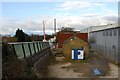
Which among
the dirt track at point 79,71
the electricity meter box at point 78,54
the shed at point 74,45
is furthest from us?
the shed at point 74,45

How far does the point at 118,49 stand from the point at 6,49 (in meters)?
20.1

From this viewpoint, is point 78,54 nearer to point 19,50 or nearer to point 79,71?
point 79,71

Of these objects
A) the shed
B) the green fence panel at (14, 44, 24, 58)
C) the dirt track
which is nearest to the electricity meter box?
the shed

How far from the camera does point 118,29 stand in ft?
94.0

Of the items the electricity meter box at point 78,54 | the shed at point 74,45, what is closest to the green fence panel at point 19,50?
the electricity meter box at point 78,54

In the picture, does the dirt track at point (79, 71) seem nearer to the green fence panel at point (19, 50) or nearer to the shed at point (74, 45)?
the green fence panel at point (19, 50)

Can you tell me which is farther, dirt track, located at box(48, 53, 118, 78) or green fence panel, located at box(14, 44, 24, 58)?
dirt track, located at box(48, 53, 118, 78)

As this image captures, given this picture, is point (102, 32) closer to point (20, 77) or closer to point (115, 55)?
point (115, 55)

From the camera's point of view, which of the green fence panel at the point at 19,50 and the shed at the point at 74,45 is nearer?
the green fence panel at the point at 19,50

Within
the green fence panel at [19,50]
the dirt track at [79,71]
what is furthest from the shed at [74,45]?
the green fence panel at [19,50]

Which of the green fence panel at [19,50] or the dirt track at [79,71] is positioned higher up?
the green fence panel at [19,50]

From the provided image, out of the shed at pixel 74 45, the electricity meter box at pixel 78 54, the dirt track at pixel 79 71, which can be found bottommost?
the dirt track at pixel 79 71

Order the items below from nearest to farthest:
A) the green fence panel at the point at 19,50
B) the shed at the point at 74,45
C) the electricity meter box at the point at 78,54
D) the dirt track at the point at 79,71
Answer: the green fence panel at the point at 19,50, the dirt track at the point at 79,71, the electricity meter box at the point at 78,54, the shed at the point at 74,45

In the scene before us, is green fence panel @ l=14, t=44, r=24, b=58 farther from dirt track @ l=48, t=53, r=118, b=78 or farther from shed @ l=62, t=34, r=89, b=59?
shed @ l=62, t=34, r=89, b=59
